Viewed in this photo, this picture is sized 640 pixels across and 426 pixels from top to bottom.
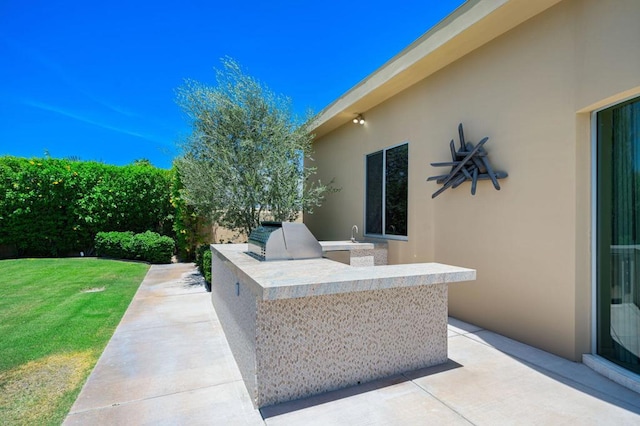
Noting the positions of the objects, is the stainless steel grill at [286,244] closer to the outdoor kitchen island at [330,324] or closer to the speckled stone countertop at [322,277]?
the speckled stone countertop at [322,277]

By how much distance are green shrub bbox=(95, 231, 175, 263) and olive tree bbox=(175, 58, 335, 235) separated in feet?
14.5

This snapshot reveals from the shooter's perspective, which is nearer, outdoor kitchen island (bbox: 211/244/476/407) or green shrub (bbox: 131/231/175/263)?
outdoor kitchen island (bbox: 211/244/476/407)

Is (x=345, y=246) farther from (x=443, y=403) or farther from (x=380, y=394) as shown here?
(x=443, y=403)

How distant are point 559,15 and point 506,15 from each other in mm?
586

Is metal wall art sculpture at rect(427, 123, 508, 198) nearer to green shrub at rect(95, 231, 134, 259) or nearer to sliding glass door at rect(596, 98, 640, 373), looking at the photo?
sliding glass door at rect(596, 98, 640, 373)

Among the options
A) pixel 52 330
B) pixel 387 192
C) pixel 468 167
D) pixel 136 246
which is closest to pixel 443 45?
pixel 468 167

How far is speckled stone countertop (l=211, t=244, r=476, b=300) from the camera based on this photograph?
258 centimetres

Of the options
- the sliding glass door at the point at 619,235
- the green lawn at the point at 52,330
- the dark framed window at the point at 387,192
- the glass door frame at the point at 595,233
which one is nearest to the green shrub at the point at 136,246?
the green lawn at the point at 52,330

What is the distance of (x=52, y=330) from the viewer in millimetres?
4863

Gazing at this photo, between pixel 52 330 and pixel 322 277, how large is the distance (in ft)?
15.1

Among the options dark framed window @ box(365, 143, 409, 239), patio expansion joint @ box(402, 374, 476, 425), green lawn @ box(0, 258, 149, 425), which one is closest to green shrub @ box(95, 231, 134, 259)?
green lawn @ box(0, 258, 149, 425)

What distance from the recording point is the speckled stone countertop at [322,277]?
8.46ft

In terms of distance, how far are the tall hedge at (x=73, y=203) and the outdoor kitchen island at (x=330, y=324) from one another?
12048mm

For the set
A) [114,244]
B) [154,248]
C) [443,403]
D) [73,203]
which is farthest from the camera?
[73,203]
